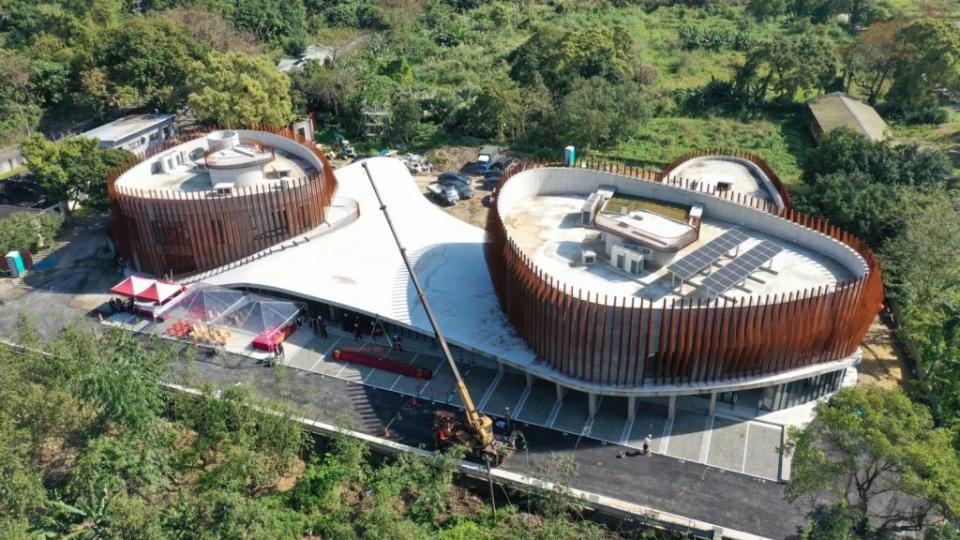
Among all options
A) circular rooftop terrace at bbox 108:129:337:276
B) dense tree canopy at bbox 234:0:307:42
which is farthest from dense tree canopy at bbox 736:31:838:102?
dense tree canopy at bbox 234:0:307:42

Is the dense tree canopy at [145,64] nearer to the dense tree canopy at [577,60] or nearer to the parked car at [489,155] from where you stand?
the parked car at [489,155]

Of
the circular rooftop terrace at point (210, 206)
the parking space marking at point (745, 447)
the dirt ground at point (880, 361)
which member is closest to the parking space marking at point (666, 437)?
the parking space marking at point (745, 447)

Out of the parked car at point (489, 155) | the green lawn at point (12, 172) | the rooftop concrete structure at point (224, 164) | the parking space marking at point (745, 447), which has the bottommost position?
the green lawn at point (12, 172)

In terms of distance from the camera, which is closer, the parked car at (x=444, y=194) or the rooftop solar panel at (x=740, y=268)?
the rooftop solar panel at (x=740, y=268)

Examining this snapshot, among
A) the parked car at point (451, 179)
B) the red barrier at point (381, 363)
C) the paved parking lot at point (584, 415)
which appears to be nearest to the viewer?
the paved parking lot at point (584, 415)

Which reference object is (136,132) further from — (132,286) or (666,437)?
(666,437)

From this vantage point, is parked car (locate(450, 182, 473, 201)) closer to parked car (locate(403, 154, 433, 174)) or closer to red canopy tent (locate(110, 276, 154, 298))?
parked car (locate(403, 154, 433, 174))

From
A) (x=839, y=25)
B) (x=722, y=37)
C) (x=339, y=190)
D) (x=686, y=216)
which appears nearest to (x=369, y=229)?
(x=339, y=190)
